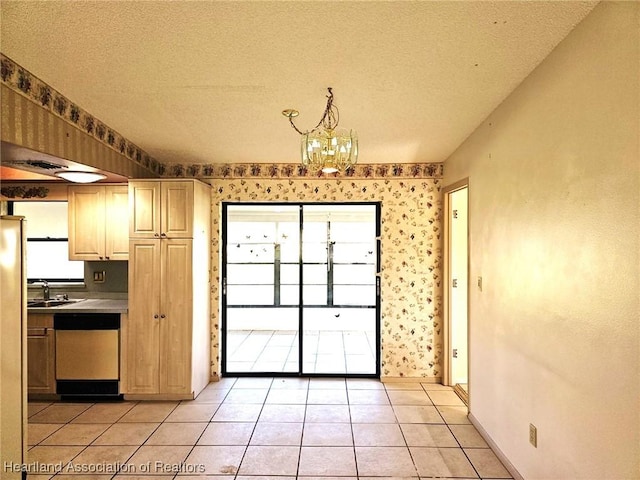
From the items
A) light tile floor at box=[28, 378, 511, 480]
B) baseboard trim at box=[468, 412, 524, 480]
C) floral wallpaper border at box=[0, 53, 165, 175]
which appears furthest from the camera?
light tile floor at box=[28, 378, 511, 480]

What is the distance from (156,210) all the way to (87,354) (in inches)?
62.3

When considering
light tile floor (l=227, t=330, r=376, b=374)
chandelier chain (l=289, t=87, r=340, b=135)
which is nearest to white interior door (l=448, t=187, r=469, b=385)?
light tile floor (l=227, t=330, r=376, b=374)

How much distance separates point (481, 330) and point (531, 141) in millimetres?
1581

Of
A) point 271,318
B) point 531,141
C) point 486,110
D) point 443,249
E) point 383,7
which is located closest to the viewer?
point 383,7

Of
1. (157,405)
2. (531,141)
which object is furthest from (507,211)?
(157,405)

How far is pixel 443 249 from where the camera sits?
4438mm

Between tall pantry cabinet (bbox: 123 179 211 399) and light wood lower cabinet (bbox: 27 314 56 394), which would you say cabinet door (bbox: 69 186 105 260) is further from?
light wood lower cabinet (bbox: 27 314 56 394)

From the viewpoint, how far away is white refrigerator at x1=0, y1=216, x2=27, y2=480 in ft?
7.54

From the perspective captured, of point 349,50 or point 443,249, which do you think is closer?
point 349,50

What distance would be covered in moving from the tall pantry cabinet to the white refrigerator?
4.51 ft

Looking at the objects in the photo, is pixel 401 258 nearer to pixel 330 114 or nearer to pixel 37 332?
pixel 330 114

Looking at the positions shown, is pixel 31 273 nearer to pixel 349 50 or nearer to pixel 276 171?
pixel 276 171

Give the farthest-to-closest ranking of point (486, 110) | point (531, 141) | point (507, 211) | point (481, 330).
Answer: point (481, 330), point (486, 110), point (507, 211), point (531, 141)

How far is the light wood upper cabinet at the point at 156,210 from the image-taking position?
3864 mm
